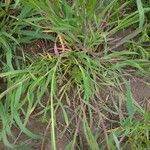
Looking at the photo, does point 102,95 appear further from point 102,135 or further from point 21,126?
point 21,126

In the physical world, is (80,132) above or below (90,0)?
below

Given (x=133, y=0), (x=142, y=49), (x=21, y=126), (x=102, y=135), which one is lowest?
(x=102, y=135)

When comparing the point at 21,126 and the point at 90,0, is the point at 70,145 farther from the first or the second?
the point at 90,0

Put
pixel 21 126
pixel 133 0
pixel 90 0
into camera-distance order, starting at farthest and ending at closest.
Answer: pixel 133 0 → pixel 21 126 → pixel 90 0

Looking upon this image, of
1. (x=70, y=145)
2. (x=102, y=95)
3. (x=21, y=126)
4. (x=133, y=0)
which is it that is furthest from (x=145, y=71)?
(x=21, y=126)

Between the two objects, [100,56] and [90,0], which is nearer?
[90,0]

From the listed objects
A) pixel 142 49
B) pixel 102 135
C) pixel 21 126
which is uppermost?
pixel 142 49

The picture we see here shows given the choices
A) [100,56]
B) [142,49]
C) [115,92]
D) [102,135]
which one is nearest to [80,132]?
[102,135]

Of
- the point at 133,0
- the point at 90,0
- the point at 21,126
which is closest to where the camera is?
the point at 90,0

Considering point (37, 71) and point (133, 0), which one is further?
point (133, 0)
